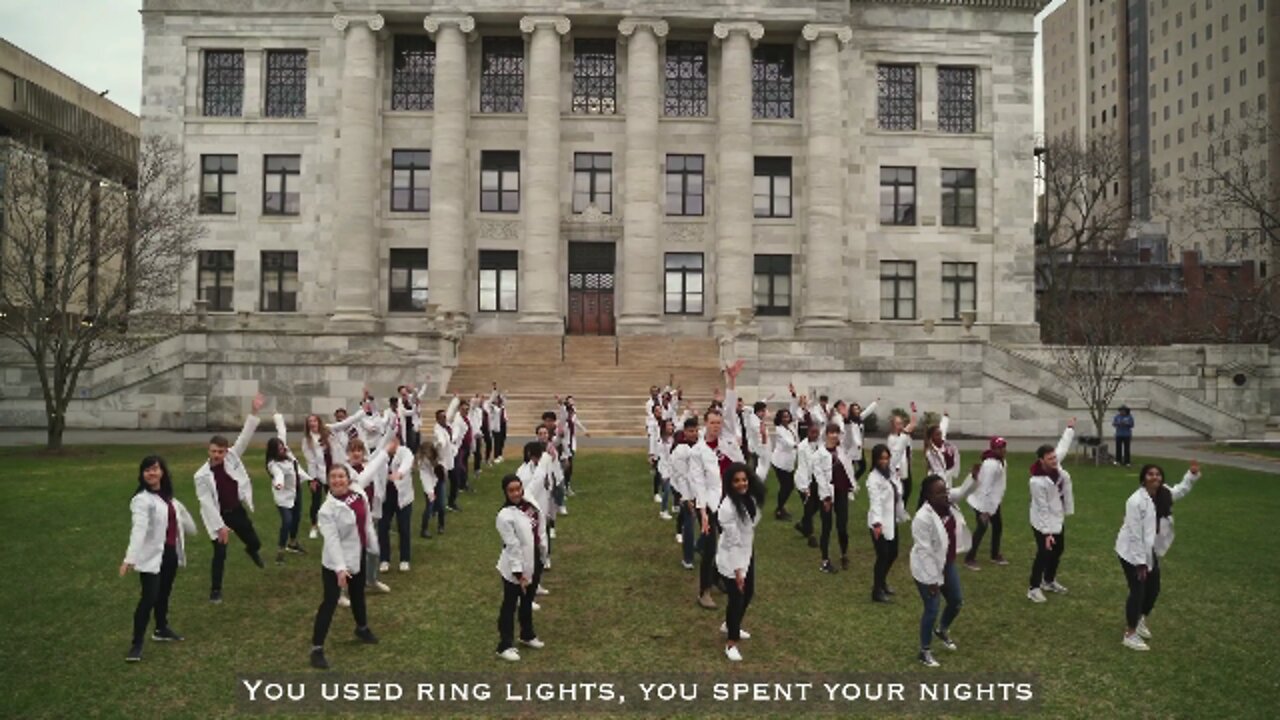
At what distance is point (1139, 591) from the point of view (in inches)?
411

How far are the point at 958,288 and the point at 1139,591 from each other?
35.9 m

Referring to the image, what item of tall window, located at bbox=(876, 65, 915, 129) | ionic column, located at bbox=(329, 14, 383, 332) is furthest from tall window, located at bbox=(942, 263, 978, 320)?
ionic column, located at bbox=(329, 14, 383, 332)

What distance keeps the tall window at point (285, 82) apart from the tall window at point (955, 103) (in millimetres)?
30330

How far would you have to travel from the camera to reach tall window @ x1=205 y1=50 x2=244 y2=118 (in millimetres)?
43500

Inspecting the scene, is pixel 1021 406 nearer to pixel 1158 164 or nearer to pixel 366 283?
pixel 366 283

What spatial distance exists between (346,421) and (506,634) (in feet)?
22.8

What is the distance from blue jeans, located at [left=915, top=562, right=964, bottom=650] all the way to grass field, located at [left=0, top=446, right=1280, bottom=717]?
0.35 m

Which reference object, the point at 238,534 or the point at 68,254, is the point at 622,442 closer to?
the point at 68,254

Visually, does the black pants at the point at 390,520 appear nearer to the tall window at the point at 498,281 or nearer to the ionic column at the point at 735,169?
the ionic column at the point at 735,169

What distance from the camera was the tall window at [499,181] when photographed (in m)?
43.6

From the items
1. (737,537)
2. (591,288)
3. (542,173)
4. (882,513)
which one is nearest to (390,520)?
(737,537)

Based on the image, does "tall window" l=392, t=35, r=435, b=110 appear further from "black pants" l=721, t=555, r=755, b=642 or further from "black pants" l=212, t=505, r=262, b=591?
"black pants" l=721, t=555, r=755, b=642

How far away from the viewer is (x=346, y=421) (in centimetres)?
1563

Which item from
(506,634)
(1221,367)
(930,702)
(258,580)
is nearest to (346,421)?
(258,580)
